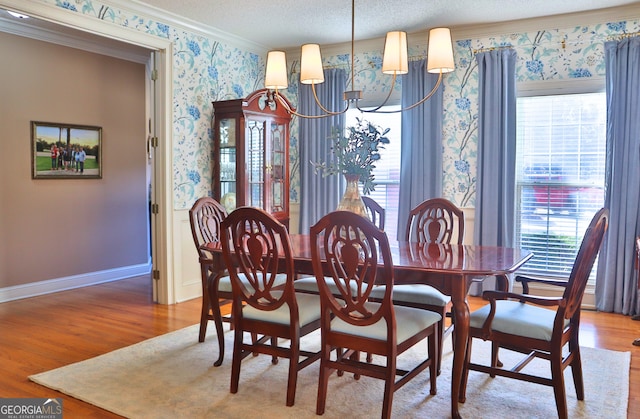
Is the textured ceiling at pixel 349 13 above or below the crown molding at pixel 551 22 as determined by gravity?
above

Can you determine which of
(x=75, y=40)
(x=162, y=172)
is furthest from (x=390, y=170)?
(x=75, y=40)

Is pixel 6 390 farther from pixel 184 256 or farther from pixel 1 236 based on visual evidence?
pixel 1 236

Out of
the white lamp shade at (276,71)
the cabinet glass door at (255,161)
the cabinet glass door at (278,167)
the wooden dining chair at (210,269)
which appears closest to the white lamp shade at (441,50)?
the white lamp shade at (276,71)

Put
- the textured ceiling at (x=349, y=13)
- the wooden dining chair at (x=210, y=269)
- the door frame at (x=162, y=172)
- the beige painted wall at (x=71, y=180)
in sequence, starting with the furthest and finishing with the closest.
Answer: the beige painted wall at (x=71, y=180) → the door frame at (x=162, y=172) → the textured ceiling at (x=349, y=13) → the wooden dining chair at (x=210, y=269)

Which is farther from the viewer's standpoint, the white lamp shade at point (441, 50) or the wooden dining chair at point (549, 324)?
the white lamp shade at point (441, 50)

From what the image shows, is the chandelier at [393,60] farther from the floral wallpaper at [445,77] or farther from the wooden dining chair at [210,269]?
the floral wallpaper at [445,77]

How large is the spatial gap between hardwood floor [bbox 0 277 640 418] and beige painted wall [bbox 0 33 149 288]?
479mm

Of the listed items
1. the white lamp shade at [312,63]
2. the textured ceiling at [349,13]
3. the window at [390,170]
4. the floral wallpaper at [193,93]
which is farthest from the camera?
the window at [390,170]

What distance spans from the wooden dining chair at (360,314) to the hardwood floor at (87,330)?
1.03 meters

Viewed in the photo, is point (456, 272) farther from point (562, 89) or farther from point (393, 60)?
point (562, 89)

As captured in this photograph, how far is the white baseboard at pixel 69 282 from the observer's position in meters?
5.12

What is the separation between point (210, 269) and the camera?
3.67m

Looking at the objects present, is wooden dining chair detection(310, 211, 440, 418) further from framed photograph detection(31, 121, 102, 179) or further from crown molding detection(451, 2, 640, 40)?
framed photograph detection(31, 121, 102, 179)

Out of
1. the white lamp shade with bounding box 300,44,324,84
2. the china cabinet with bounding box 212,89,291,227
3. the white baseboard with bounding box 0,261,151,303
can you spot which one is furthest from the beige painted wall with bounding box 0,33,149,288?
the white lamp shade with bounding box 300,44,324,84
